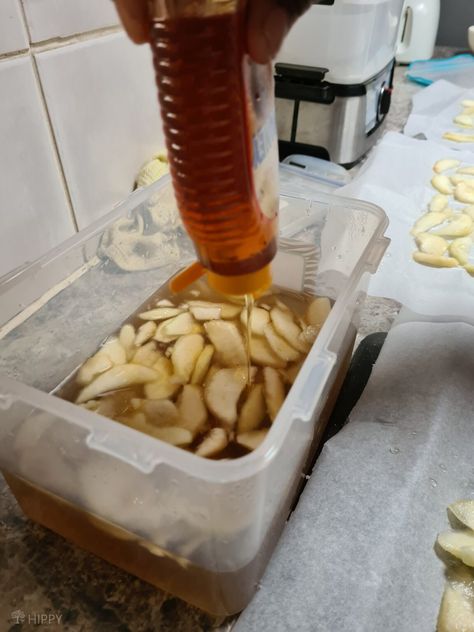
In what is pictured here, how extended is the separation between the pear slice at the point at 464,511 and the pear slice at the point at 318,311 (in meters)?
0.19

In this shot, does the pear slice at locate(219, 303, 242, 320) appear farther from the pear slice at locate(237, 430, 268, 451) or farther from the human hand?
the human hand

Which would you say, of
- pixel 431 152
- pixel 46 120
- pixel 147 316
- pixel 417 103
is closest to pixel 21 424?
pixel 147 316

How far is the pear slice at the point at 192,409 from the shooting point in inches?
15.8

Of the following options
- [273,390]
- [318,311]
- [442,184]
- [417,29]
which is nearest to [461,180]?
[442,184]

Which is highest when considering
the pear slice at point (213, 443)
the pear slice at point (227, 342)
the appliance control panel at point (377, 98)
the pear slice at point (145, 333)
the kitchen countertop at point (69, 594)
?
the appliance control panel at point (377, 98)

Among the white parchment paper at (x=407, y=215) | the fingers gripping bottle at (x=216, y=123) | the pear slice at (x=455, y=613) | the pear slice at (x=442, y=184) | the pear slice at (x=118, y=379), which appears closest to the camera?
the fingers gripping bottle at (x=216, y=123)

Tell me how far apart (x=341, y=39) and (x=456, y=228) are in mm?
325

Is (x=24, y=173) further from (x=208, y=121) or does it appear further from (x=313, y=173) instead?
(x=313, y=173)

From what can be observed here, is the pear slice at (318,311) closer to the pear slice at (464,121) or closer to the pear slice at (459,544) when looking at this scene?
the pear slice at (459,544)

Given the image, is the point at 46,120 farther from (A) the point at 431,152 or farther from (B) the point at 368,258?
(A) the point at 431,152

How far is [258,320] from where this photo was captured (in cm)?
51

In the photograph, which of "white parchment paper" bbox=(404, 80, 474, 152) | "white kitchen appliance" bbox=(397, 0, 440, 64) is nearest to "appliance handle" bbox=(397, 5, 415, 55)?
"white kitchen appliance" bbox=(397, 0, 440, 64)

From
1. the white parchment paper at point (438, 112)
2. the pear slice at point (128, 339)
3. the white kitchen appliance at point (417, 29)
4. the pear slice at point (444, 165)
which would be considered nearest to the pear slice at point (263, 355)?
the pear slice at point (128, 339)

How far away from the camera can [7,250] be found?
19.8 inches
